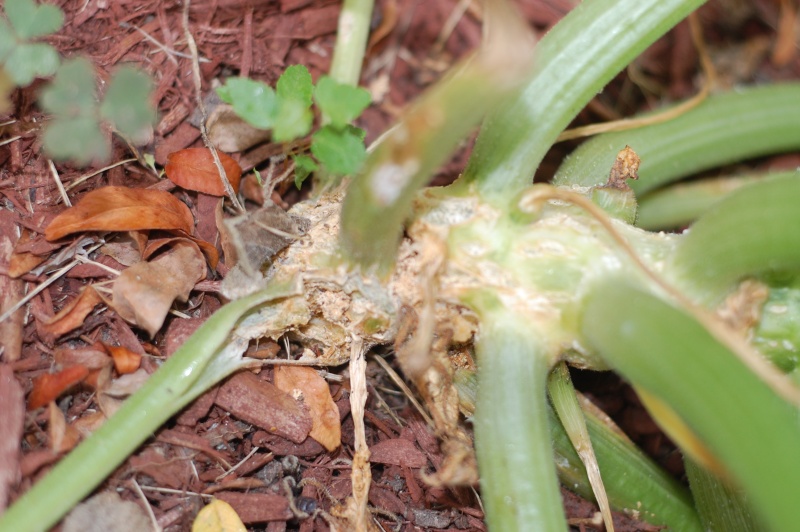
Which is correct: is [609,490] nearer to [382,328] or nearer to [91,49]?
[382,328]

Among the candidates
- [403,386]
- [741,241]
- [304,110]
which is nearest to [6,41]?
[304,110]

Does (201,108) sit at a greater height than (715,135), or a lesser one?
lesser

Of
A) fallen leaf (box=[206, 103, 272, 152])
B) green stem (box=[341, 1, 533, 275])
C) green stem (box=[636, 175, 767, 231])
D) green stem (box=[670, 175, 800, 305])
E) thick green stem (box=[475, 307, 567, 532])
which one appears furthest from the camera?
green stem (box=[636, 175, 767, 231])

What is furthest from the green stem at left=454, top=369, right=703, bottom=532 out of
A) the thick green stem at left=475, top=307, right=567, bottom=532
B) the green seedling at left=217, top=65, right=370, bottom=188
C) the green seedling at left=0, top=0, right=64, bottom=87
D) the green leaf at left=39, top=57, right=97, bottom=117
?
the green seedling at left=0, top=0, right=64, bottom=87

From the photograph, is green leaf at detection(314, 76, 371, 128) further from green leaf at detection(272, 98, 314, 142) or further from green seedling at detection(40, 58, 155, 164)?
green seedling at detection(40, 58, 155, 164)

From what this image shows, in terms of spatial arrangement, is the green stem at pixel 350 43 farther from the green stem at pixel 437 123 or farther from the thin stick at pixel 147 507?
the thin stick at pixel 147 507

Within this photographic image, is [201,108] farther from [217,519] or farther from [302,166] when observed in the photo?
[217,519]

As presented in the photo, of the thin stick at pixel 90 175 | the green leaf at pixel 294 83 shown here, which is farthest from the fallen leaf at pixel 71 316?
the green leaf at pixel 294 83
